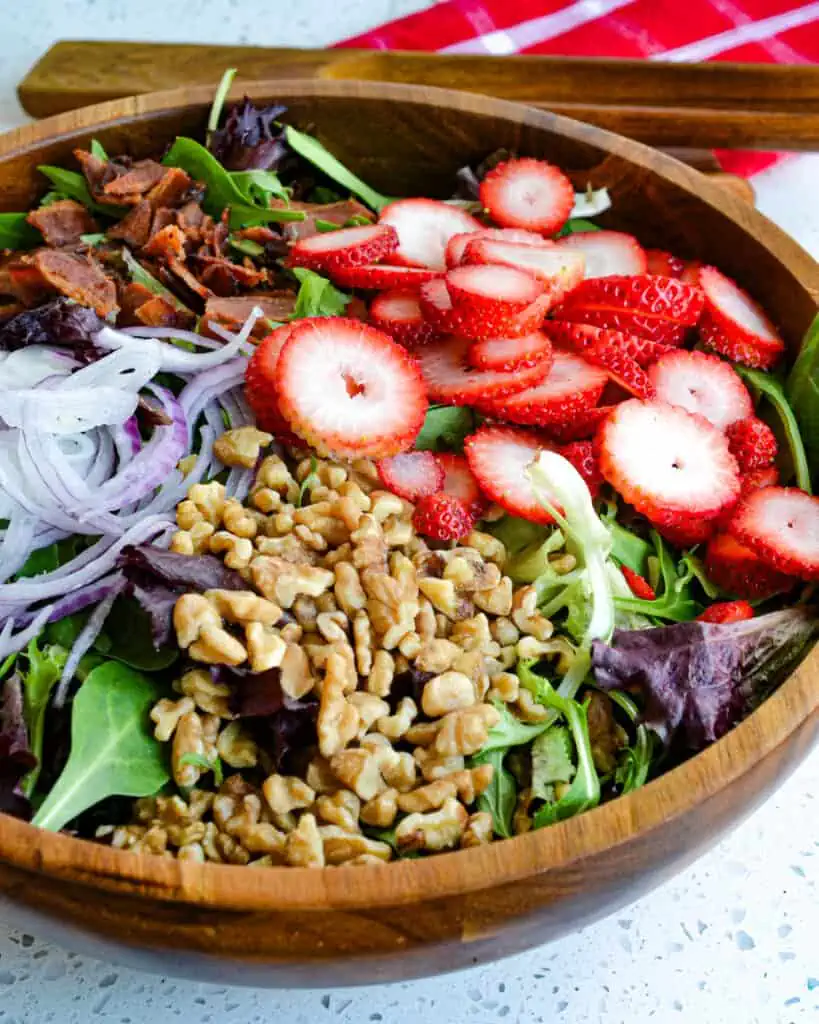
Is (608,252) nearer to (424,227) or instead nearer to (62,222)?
(424,227)

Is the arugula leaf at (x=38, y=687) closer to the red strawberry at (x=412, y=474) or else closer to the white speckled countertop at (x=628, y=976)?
the white speckled countertop at (x=628, y=976)

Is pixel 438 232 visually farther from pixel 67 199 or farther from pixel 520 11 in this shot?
pixel 520 11

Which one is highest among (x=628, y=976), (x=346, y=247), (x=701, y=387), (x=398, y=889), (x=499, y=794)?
(x=346, y=247)

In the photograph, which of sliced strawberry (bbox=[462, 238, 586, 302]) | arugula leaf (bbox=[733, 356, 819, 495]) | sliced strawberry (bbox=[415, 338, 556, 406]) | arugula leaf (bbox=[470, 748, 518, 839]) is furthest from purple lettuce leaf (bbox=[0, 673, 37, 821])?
arugula leaf (bbox=[733, 356, 819, 495])

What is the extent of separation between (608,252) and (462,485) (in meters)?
0.55

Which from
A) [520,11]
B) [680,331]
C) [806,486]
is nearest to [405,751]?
[806,486]

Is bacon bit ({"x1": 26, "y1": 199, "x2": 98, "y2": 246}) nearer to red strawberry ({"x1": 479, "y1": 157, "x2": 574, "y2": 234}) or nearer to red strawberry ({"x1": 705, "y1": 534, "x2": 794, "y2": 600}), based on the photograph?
red strawberry ({"x1": 479, "y1": 157, "x2": 574, "y2": 234})

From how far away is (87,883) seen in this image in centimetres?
118

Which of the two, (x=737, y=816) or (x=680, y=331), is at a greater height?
(x=680, y=331)

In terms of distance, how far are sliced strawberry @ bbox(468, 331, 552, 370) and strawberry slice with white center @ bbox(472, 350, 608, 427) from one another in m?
0.02

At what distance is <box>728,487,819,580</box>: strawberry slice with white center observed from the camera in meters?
1.58

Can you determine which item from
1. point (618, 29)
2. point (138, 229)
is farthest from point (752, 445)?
point (618, 29)

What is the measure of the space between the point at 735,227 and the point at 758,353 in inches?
8.7

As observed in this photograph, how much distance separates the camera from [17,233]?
6.64ft
